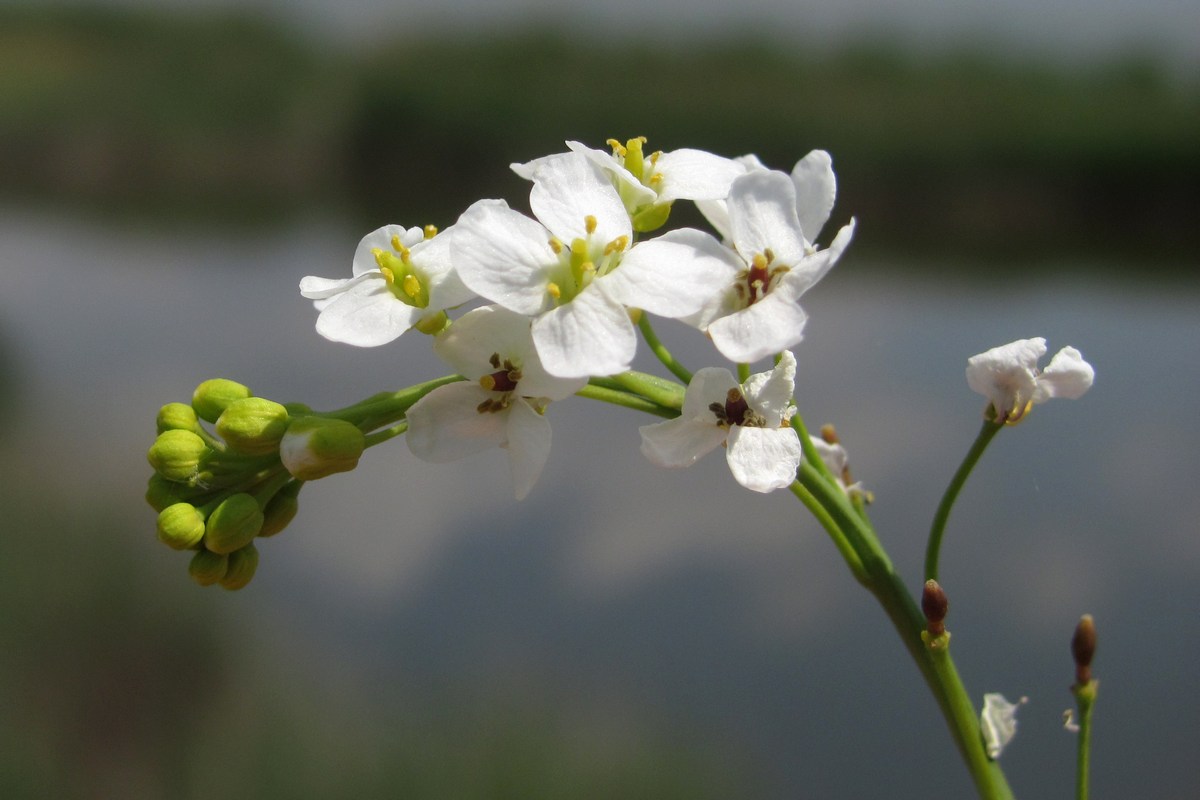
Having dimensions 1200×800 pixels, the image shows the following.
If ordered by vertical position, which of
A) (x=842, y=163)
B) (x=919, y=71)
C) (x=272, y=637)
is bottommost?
(x=272, y=637)

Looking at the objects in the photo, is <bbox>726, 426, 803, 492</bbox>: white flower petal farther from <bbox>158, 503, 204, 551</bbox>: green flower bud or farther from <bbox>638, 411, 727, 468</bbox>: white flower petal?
<bbox>158, 503, 204, 551</bbox>: green flower bud

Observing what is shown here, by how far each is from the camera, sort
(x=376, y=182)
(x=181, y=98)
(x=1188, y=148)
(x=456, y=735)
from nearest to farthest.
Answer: (x=456, y=735) < (x=1188, y=148) < (x=181, y=98) < (x=376, y=182)

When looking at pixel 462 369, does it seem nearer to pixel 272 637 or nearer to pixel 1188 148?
pixel 272 637

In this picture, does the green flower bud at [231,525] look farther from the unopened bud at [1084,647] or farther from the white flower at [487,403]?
the unopened bud at [1084,647]

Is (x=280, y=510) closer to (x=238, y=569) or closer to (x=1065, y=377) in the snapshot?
(x=238, y=569)

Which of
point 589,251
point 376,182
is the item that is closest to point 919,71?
point 376,182

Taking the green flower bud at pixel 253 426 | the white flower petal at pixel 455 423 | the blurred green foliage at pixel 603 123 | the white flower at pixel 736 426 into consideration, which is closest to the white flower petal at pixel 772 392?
the white flower at pixel 736 426

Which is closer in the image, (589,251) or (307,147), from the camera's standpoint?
(589,251)

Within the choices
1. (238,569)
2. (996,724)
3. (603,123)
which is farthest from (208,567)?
(603,123)
